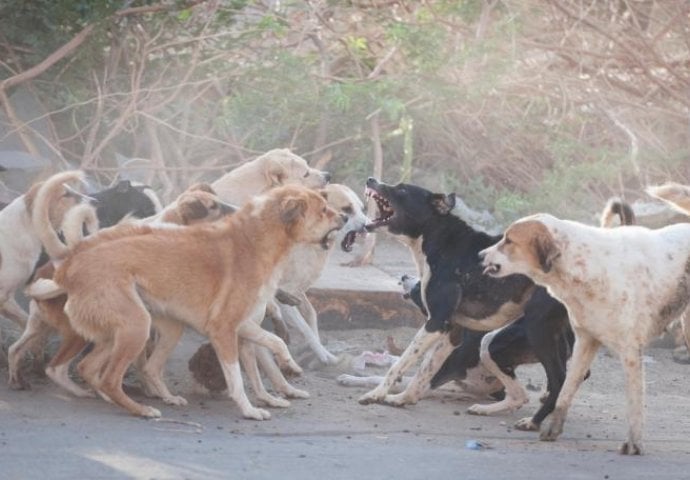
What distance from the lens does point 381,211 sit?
8.72 metres

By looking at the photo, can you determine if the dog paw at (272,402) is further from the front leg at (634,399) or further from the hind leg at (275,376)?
the front leg at (634,399)

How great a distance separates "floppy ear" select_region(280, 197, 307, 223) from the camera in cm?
780

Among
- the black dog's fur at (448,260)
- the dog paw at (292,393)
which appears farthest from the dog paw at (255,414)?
the black dog's fur at (448,260)

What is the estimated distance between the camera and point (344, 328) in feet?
34.7

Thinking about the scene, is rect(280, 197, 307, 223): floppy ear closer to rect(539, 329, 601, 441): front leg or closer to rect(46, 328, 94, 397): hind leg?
rect(46, 328, 94, 397): hind leg

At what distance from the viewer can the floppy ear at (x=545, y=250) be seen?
7.09 meters

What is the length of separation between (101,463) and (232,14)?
24.1 feet

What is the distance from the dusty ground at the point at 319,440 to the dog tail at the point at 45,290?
0.55m

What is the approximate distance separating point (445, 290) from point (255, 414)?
141 centimetres

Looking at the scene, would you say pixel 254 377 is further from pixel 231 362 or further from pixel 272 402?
pixel 231 362

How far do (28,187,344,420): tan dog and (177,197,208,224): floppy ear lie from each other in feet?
1.80

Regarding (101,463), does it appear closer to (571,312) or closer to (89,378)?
(89,378)

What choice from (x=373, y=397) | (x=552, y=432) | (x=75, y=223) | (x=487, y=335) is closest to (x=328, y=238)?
(x=373, y=397)

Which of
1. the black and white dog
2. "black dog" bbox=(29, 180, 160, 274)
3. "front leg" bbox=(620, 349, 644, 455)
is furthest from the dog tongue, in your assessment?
"front leg" bbox=(620, 349, 644, 455)
